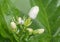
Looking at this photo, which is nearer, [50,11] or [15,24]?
[15,24]

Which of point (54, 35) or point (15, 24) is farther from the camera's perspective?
point (54, 35)

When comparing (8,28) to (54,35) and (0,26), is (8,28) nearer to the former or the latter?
(0,26)

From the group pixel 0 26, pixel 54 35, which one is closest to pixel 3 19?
pixel 0 26

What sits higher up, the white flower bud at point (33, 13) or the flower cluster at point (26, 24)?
the white flower bud at point (33, 13)

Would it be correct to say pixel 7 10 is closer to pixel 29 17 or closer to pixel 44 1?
pixel 29 17

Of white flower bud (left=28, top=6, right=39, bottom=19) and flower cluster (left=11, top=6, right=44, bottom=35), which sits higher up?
white flower bud (left=28, top=6, right=39, bottom=19)

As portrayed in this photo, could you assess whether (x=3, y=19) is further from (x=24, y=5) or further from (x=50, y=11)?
(x=50, y=11)

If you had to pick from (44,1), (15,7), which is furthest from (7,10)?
(44,1)
